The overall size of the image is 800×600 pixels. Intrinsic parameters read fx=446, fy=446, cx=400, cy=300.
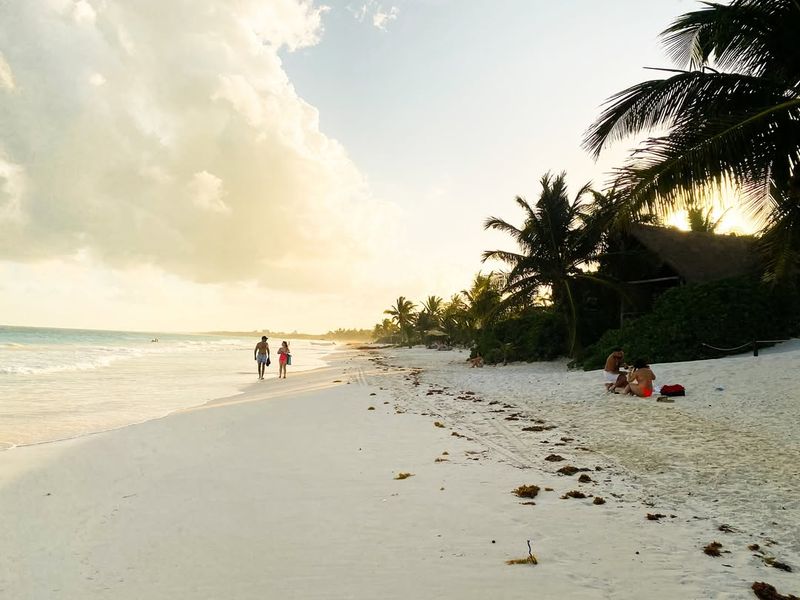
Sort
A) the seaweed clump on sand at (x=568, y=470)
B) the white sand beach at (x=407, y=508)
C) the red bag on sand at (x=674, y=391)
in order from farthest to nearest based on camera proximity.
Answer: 1. the red bag on sand at (x=674, y=391)
2. the seaweed clump on sand at (x=568, y=470)
3. the white sand beach at (x=407, y=508)

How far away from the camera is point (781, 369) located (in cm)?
1004

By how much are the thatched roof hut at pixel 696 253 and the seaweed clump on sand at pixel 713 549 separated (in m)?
16.6

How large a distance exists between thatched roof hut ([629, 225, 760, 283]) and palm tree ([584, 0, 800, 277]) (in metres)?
11.1

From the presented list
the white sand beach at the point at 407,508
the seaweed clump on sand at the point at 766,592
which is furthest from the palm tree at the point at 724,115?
the seaweed clump on sand at the point at 766,592

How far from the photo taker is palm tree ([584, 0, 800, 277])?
6102 millimetres

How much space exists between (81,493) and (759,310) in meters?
17.5

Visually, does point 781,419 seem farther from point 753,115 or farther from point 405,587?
point 405,587

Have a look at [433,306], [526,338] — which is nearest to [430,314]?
[433,306]

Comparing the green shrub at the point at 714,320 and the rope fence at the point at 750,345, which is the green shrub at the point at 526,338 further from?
the rope fence at the point at 750,345

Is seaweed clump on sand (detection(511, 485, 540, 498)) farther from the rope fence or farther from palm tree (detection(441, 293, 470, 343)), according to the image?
palm tree (detection(441, 293, 470, 343))

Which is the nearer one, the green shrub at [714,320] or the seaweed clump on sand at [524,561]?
the seaweed clump on sand at [524,561]

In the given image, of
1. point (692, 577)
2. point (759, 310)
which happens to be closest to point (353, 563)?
point (692, 577)

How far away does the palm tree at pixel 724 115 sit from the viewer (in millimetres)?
6102

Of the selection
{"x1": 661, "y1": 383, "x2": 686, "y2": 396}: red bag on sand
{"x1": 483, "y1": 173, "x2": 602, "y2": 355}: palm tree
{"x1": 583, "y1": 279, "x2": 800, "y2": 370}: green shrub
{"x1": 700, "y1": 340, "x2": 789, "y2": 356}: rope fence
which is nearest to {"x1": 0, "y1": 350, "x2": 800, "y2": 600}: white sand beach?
{"x1": 661, "y1": 383, "x2": 686, "y2": 396}: red bag on sand
